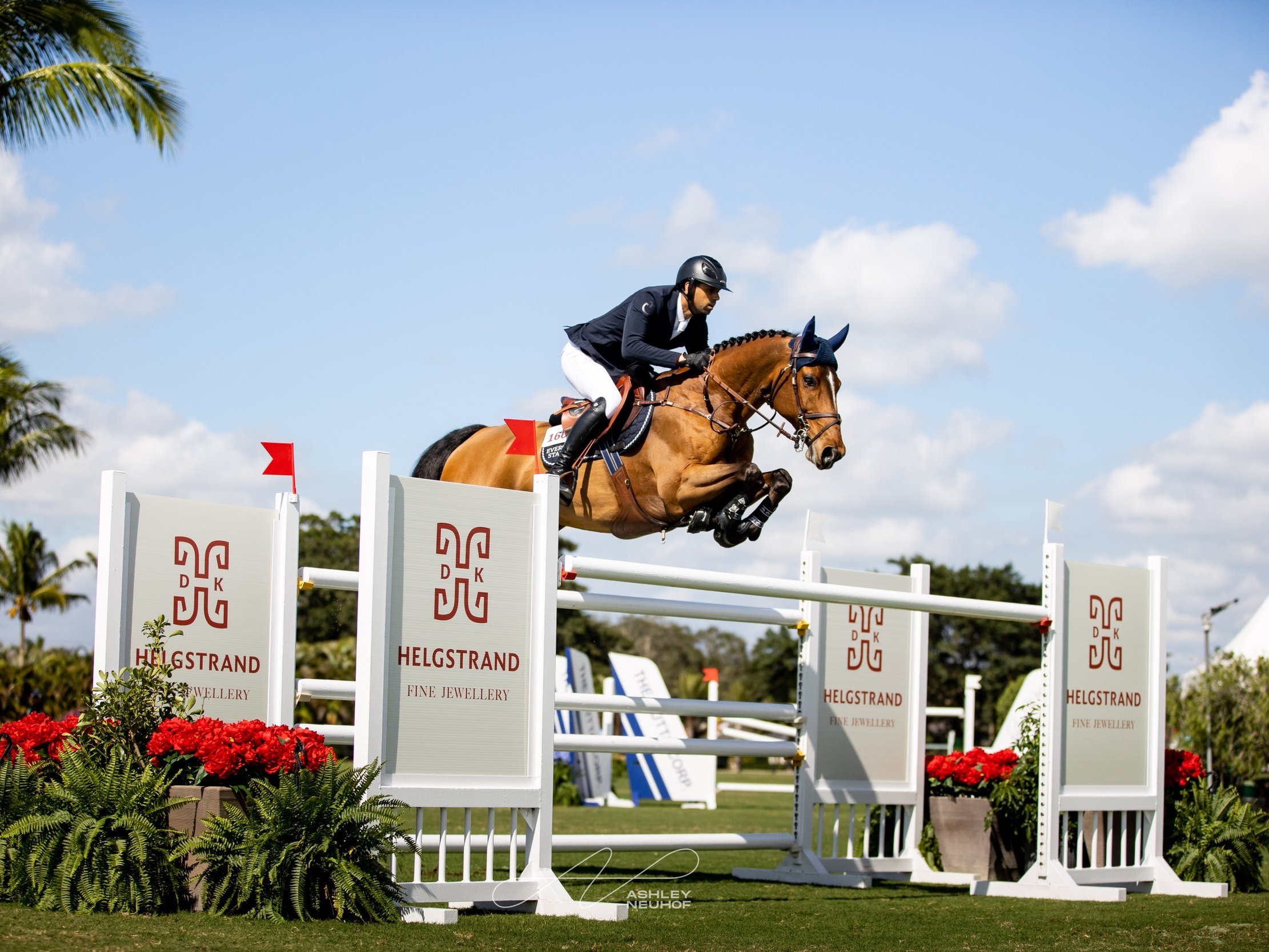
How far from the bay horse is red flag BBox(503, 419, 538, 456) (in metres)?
0.56

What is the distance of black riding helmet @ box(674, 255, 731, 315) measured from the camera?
6.48 m

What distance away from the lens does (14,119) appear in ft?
43.3

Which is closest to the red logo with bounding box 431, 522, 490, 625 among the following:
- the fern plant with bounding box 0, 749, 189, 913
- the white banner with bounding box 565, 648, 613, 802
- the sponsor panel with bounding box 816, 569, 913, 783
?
the fern plant with bounding box 0, 749, 189, 913

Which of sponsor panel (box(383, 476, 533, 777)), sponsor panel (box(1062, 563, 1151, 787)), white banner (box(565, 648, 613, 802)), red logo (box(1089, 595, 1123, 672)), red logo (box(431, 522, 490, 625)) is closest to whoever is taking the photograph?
sponsor panel (box(383, 476, 533, 777))

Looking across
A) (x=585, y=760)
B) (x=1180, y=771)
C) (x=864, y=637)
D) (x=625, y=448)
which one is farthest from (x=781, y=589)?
(x=585, y=760)

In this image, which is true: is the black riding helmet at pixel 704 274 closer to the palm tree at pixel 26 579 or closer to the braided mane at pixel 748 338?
the braided mane at pixel 748 338

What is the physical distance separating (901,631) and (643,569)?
264 cm

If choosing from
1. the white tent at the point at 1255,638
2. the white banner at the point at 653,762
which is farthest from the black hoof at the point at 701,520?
the white tent at the point at 1255,638

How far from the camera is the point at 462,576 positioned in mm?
5102

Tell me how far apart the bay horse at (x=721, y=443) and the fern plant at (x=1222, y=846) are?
3089mm

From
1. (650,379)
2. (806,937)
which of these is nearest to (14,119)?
(650,379)

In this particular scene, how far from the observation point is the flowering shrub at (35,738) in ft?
15.6

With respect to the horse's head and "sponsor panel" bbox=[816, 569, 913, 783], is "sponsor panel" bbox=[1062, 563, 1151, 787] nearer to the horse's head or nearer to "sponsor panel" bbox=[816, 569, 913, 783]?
"sponsor panel" bbox=[816, 569, 913, 783]

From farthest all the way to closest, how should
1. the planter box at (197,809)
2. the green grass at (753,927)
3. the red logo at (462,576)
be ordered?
the red logo at (462,576) < the planter box at (197,809) < the green grass at (753,927)
